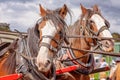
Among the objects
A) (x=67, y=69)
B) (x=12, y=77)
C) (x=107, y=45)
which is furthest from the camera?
(x=107, y=45)

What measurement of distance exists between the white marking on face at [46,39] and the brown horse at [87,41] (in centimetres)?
213

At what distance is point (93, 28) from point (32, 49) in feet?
8.39

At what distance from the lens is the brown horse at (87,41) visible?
27.1ft

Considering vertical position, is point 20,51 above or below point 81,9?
below

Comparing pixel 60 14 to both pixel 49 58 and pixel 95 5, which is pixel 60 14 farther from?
pixel 95 5

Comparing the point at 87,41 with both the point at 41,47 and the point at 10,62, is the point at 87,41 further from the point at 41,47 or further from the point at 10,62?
the point at 41,47

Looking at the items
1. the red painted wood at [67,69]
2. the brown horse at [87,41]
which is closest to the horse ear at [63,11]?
the red painted wood at [67,69]

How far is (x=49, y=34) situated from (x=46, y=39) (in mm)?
97

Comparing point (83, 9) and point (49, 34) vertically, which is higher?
point (83, 9)

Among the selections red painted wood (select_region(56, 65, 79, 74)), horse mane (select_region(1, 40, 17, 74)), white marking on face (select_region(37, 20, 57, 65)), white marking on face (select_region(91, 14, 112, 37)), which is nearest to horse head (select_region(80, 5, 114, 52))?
white marking on face (select_region(91, 14, 112, 37))

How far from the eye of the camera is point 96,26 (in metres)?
8.43

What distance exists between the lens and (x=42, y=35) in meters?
6.00

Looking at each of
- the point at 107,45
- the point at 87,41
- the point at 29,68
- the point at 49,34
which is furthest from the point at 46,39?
the point at 87,41

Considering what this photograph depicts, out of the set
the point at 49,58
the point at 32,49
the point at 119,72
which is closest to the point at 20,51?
the point at 32,49
